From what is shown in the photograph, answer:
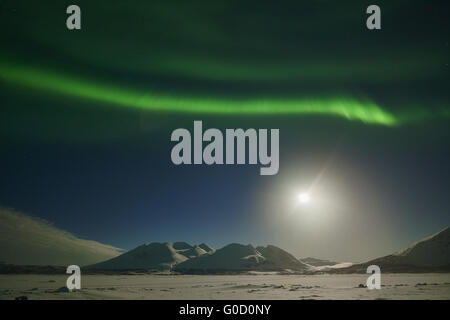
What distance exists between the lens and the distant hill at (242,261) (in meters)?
47.4

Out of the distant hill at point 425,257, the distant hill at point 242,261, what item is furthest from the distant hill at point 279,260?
the distant hill at point 425,257

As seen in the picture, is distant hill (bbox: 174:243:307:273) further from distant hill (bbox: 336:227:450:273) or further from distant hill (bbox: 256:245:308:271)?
distant hill (bbox: 336:227:450:273)

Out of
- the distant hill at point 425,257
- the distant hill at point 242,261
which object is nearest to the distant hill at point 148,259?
the distant hill at point 242,261

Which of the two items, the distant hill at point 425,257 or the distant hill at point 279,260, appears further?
the distant hill at point 279,260

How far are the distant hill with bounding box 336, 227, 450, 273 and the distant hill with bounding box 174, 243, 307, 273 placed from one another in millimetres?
8218

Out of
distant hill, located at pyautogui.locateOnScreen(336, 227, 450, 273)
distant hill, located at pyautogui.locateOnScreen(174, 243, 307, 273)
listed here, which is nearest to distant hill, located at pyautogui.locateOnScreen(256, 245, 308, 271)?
distant hill, located at pyautogui.locateOnScreen(174, 243, 307, 273)

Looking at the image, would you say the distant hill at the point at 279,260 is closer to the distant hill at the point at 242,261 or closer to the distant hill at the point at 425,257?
the distant hill at the point at 242,261

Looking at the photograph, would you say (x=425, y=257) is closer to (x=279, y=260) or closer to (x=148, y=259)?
(x=279, y=260)

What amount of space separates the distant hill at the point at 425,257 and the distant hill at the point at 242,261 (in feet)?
27.0

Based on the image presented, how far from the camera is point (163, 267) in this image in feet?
173

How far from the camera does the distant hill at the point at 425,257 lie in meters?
38.7
